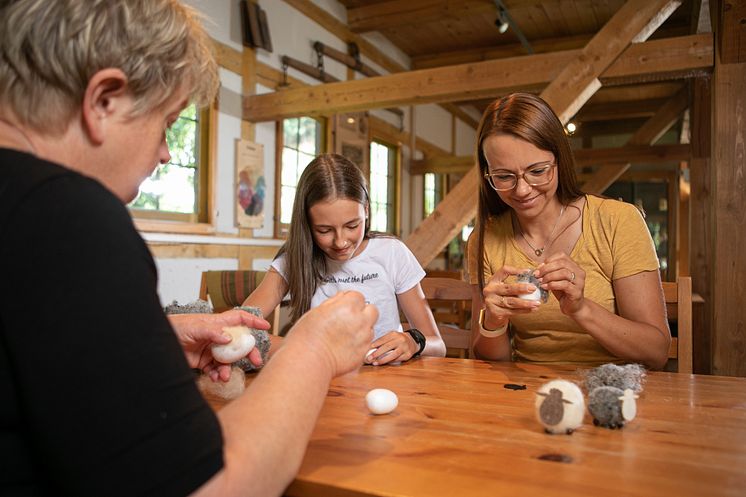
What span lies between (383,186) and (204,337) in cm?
651

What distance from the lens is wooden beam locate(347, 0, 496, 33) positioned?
5719 millimetres

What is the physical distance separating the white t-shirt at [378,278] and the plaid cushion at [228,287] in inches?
42.6

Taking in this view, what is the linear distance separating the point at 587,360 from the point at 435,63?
6.64 meters

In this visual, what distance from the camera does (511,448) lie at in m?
0.85

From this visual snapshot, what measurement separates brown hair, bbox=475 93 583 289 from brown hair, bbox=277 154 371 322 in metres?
0.50

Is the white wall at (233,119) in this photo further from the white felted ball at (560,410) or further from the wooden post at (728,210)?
the white felted ball at (560,410)

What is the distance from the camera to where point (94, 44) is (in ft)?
2.12

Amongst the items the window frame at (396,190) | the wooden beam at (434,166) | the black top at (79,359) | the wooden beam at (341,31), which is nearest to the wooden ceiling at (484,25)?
the wooden beam at (341,31)

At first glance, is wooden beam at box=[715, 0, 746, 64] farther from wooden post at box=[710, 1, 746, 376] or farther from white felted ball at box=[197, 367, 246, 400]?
white felted ball at box=[197, 367, 246, 400]

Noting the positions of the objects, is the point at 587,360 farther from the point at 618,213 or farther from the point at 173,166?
the point at 173,166

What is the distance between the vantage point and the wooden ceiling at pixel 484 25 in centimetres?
582

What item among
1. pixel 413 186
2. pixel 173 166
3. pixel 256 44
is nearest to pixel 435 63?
pixel 413 186

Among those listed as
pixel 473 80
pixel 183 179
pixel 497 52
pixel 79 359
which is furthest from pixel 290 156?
pixel 79 359

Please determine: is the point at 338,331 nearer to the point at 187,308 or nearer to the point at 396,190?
the point at 187,308
